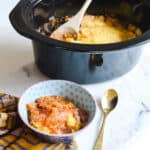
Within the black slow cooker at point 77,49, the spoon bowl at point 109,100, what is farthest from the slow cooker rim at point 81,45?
the spoon bowl at point 109,100

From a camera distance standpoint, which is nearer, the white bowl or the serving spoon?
the white bowl

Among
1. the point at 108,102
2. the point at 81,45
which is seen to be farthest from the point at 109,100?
the point at 81,45

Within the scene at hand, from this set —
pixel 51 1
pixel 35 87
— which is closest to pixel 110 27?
pixel 51 1

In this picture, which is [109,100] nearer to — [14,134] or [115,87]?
[115,87]

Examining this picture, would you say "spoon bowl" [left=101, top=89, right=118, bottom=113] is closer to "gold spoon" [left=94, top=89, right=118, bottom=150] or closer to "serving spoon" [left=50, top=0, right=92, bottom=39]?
"gold spoon" [left=94, top=89, right=118, bottom=150]

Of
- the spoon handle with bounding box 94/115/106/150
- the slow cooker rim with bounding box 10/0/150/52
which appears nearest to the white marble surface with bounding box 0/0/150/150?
the spoon handle with bounding box 94/115/106/150
